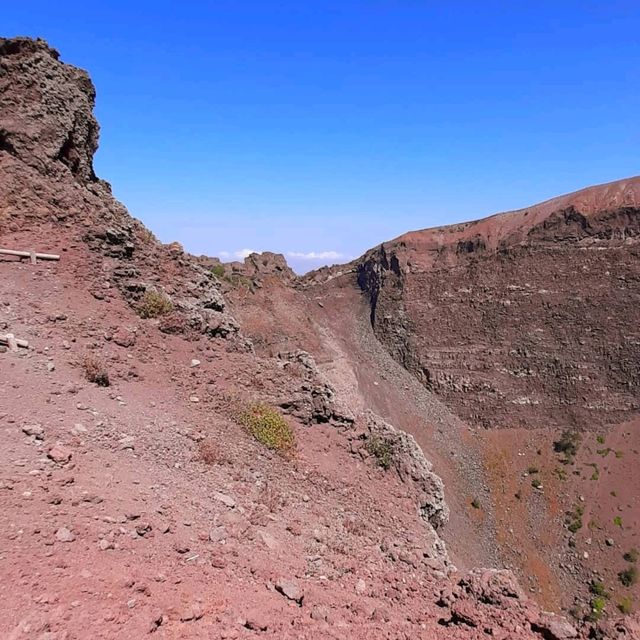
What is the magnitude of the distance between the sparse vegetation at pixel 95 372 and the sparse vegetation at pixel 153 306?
7.96ft

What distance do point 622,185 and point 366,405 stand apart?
22037 mm

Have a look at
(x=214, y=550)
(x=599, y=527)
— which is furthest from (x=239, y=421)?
(x=599, y=527)

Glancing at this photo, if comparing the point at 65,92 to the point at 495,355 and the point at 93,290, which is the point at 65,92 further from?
the point at 495,355

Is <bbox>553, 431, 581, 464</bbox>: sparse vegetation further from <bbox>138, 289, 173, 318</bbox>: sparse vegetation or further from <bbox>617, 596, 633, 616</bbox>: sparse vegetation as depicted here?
<bbox>138, 289, 173, 318</bbox>: sparse vegetation

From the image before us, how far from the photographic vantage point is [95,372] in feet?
26.9

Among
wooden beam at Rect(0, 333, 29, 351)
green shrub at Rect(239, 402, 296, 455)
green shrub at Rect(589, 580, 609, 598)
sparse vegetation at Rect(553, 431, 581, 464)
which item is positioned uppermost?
wooden beam at Rect(0, 333, 29, 351)

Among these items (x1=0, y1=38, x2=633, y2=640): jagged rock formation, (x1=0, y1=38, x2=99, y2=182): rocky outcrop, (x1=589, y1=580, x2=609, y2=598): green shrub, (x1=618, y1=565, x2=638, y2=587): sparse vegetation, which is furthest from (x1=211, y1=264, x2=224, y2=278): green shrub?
(x1=618, y1=565, x2=638, y2=587): sparse vegetation

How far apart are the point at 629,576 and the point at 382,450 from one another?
55.2 feet

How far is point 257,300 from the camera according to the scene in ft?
103

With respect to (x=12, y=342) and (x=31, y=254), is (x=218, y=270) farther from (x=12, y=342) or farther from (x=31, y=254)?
(x=12, y=342)

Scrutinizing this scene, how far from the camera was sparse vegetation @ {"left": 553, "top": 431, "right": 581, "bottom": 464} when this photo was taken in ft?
84.9

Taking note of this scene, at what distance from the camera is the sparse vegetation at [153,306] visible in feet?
35.3

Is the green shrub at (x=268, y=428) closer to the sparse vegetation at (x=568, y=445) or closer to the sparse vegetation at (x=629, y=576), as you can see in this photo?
the sparse vegetation at (x=629, y=576)

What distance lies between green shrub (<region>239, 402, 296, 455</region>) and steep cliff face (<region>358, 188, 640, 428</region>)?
2358 centimetres
